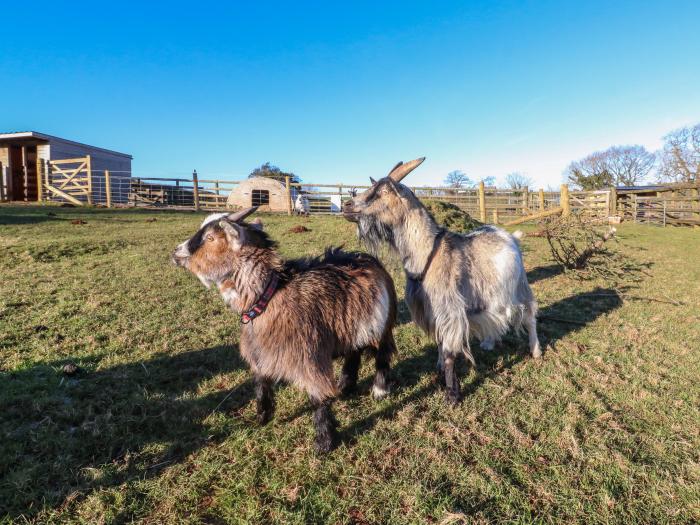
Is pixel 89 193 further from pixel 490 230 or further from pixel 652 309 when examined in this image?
pixel 652 309

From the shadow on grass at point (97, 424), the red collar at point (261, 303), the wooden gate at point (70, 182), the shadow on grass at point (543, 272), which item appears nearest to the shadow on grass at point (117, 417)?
the shadow on grass at point (97, 424)

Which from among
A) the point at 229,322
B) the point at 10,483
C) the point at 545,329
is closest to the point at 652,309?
the point at 545,329

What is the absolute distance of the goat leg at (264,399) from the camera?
3.26 metres

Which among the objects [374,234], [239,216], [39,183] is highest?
[39,183]

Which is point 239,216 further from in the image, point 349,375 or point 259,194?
point 259,194

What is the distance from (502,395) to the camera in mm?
3836

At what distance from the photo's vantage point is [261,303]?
293 cm

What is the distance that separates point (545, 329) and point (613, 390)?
6.38 ft

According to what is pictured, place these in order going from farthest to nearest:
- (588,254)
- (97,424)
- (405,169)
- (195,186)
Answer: (195,186) → (588,254) → (405,169) → (97,424)

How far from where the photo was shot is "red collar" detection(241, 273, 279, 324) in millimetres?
2930

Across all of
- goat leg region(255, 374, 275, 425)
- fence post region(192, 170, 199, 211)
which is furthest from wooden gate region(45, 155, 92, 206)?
goat leg region(255, 374, 275, 425)

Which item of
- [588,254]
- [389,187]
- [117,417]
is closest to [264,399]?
[117,417]

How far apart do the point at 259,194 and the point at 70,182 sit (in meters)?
12.2

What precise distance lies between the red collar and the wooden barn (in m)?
24.2
